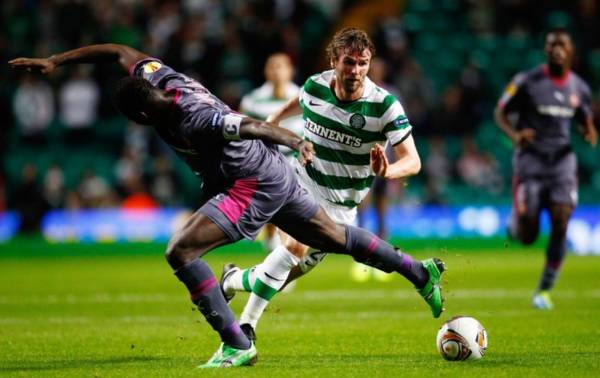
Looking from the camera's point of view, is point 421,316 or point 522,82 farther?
point 522,82

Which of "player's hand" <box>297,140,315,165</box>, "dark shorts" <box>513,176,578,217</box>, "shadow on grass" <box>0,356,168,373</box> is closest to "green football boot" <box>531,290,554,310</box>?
"dark shorts" <box>513,176,578,217</box>

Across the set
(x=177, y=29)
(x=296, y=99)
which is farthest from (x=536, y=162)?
(x=177, y=29)

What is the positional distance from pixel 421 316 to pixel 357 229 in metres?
3.03

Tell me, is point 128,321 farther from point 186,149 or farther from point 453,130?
point 453,130

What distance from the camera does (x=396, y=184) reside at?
1909 centimetres

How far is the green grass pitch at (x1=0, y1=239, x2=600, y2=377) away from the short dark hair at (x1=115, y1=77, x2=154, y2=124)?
163 centimetres

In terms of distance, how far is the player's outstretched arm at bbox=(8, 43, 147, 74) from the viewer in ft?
25.1

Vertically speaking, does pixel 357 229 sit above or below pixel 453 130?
above

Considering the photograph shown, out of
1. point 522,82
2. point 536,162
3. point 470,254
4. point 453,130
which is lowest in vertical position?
point 470,254

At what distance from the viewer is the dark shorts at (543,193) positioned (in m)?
11.5

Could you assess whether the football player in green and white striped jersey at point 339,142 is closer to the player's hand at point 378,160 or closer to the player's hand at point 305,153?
the player's hand at point 378,160

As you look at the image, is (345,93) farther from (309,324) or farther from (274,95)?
(274,95)

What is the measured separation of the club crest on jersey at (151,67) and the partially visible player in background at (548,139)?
5054 millimetres

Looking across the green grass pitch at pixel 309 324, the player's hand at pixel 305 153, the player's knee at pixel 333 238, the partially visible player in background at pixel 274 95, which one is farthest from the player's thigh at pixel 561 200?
the player's hand at pixel 305 153
